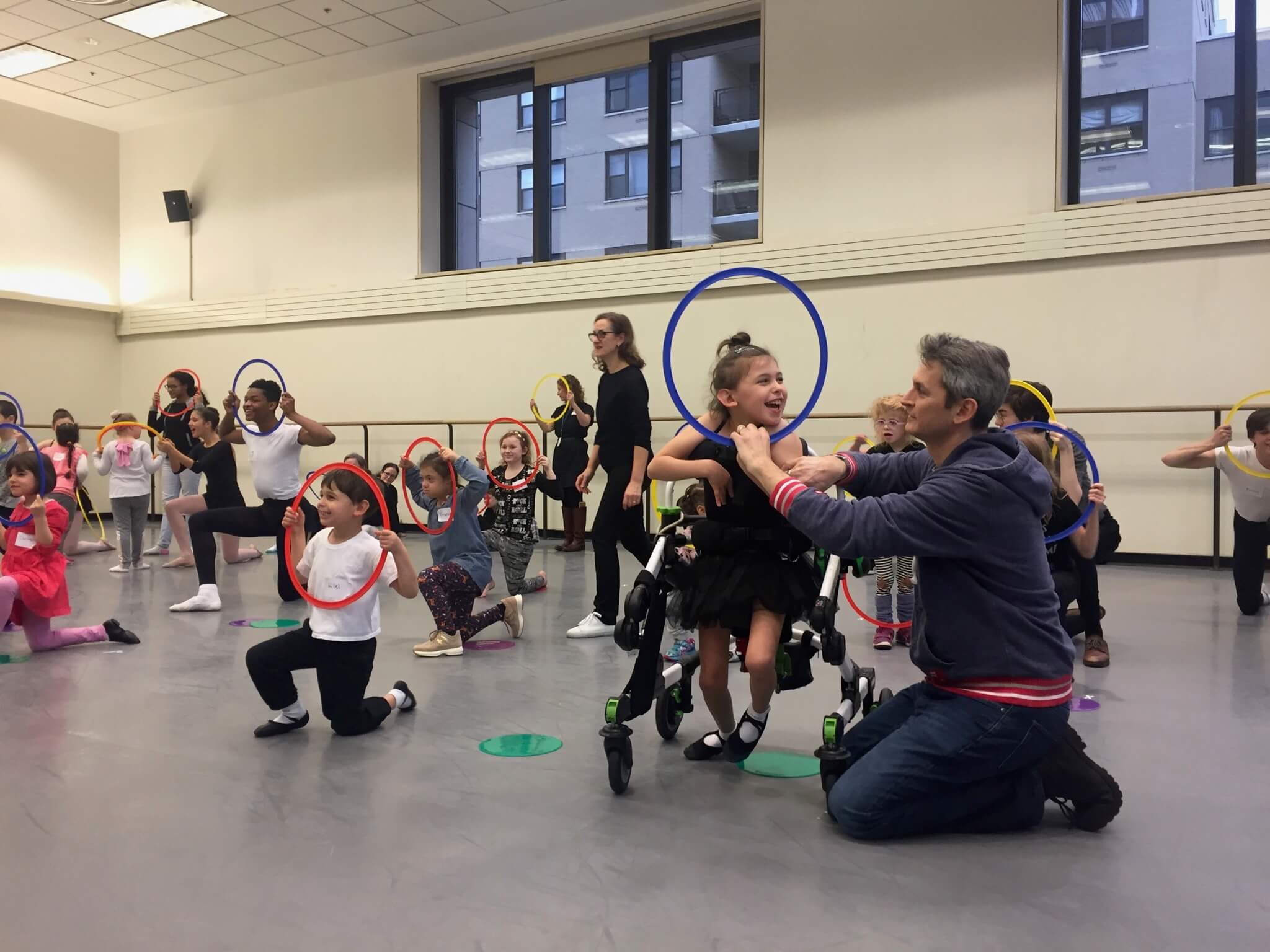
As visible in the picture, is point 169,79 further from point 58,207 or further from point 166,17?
point 58,207

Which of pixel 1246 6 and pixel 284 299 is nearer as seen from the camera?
pixel 1246 6

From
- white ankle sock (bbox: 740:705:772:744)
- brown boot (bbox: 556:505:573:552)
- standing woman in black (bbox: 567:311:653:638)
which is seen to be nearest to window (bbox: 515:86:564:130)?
brown boot (bbox: 556:505:573:552)

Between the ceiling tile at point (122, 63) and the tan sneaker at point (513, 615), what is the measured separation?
816cm

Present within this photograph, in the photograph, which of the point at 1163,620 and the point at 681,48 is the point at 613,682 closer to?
the point at 1163,620

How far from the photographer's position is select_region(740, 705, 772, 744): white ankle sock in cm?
277

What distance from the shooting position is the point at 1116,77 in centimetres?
739

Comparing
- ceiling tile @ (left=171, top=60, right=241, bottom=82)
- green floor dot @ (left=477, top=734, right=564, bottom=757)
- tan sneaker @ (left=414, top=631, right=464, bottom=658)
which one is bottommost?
green floor dot @ (left=477, top=734, right=564, bottom=757)

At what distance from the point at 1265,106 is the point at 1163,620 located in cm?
429

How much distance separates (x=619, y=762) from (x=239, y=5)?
8.35m

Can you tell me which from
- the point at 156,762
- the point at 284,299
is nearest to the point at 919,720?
the point at 156,762

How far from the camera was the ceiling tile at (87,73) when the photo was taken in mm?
9938

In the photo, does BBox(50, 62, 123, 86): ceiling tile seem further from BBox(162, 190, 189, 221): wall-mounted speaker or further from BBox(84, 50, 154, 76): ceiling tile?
BBox(162, 190, 189, 221): wall-mounted speaker

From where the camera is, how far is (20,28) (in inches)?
353

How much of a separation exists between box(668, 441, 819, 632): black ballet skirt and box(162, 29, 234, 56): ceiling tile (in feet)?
28.6
